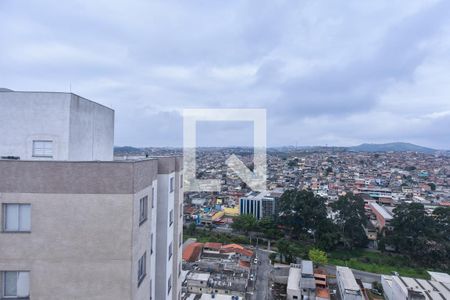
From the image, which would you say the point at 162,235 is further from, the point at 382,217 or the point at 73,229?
the point at 382,217

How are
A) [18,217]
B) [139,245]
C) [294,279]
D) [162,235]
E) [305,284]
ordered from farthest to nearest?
1. [294,279]
2. [305,284]
3. [162,235]
4. [139,245]
5. [18,217]

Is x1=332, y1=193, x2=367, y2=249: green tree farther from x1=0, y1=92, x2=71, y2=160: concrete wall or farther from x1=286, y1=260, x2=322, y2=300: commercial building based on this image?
x1=0, y1=92, x2=71, y2=160: concrete wall

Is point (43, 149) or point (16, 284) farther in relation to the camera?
point (43, 149)

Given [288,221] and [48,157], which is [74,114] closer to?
[48,157]

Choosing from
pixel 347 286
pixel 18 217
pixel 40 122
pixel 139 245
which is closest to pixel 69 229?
pixel 18 217

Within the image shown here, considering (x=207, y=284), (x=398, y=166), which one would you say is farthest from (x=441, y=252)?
(x=398, y=166)
